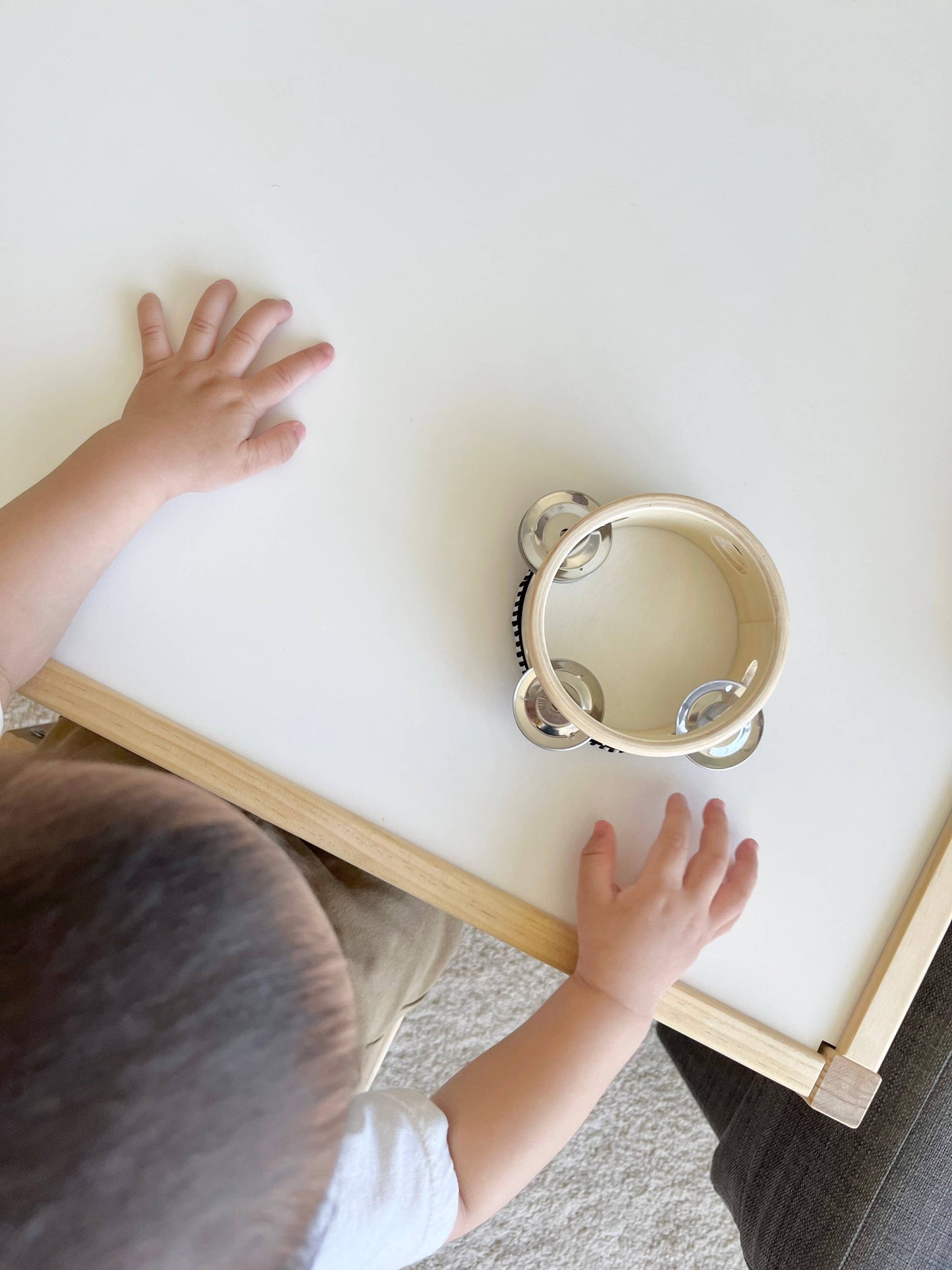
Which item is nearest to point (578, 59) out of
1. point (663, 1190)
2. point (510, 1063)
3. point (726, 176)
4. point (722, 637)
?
point (726, 176)

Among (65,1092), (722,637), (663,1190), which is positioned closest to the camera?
(65,1092)

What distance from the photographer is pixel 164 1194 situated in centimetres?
23

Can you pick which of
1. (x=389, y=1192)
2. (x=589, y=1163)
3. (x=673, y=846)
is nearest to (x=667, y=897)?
(x=673, y=846)

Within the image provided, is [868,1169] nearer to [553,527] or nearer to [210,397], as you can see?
[553,527]

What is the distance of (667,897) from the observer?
46 centimetres

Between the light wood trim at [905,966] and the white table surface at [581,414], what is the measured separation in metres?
0.01

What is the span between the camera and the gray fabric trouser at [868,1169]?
57 cm

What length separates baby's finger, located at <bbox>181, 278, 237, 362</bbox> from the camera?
48cm

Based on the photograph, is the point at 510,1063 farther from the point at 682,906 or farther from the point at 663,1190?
the point at 663,1190

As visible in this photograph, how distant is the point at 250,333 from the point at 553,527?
216mm

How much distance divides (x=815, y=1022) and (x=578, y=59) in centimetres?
57

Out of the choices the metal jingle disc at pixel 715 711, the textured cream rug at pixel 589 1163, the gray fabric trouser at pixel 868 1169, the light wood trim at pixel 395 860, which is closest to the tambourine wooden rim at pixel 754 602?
the metal jingle disc at pixel 715 711

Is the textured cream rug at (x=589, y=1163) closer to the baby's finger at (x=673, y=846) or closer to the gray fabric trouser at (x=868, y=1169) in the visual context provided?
the gray fabric trouser at (x=868, y=1169)

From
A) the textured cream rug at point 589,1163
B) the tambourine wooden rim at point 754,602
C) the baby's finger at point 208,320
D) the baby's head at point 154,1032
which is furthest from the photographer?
the textured cream rug at point 589,1163
